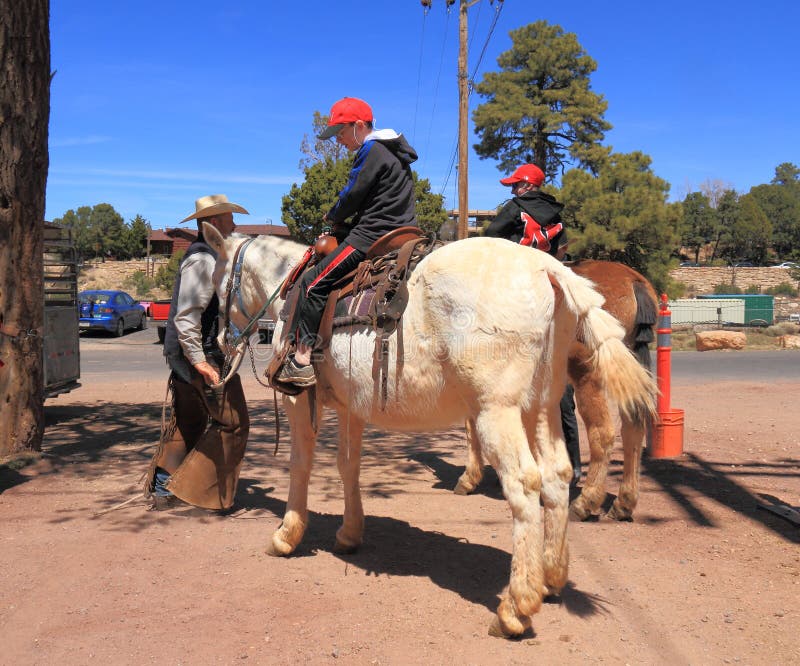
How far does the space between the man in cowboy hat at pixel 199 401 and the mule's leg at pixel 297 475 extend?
87 centimetres

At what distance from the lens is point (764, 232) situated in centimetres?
7100

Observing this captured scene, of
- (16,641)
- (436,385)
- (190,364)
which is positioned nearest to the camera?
Result: (16,641)

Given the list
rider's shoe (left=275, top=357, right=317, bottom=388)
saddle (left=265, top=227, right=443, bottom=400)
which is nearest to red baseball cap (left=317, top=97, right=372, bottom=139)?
saddle (left=265, top=227, right=443, bottom=400)

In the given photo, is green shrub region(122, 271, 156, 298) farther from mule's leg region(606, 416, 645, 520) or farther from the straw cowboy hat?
mule's leg region(606, 416, 645, 520)

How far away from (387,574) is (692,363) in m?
15.1

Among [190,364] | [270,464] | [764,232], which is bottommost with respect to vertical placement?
[270,464]

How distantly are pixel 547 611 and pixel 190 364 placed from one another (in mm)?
3154

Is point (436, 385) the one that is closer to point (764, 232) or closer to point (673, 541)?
→ point (673, 541)

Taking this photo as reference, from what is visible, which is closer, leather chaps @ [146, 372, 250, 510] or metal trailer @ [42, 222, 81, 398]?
leather chaps @ [146, 372, 250, 510]

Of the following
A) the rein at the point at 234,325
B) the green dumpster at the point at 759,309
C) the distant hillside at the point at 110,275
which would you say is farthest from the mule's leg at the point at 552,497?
the distant hillside at the point at 110,275

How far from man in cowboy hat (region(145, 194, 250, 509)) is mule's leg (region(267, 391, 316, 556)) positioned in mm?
874

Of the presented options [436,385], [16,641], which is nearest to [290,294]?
[436,385]

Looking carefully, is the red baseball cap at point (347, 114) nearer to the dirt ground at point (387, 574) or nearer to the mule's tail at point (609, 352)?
the mule's tail at point (609, 352)

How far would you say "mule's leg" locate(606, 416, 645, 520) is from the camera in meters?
5.44
